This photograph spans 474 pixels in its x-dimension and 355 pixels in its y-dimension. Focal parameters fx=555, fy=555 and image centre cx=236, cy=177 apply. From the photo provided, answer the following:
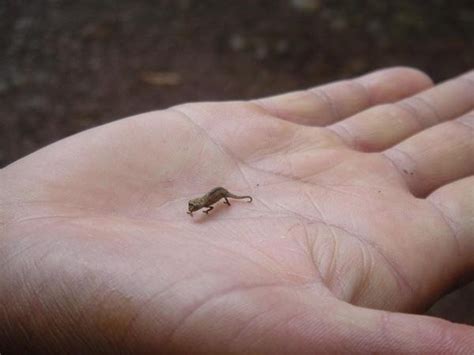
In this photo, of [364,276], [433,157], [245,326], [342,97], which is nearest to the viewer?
[245,326]

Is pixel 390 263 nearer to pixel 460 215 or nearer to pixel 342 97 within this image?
pixel 460 215

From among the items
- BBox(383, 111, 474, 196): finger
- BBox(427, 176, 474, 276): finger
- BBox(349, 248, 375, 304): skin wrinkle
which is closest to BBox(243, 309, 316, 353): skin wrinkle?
BBox(349, 248, 375, 304): skin wrinkle

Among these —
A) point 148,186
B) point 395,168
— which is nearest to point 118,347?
point 148,186

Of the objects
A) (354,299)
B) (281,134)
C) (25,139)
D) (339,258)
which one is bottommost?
(354,299)

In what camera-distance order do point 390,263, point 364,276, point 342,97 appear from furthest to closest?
point 342,97 → point 390,263 → point 364,276

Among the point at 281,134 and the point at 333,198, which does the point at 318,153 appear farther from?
the point at 333,198

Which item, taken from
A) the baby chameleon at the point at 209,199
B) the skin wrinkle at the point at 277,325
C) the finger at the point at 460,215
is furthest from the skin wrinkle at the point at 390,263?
the skin wrinkle at the point at 277,325

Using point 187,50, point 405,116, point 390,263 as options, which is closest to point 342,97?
point 405,116
